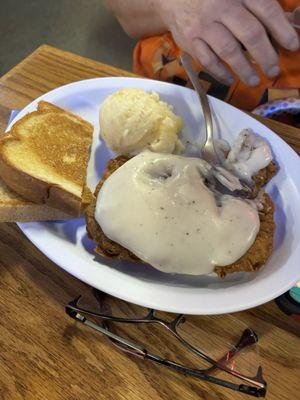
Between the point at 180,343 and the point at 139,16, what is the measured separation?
136cm

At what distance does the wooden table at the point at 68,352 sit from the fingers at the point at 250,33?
0.81 meters

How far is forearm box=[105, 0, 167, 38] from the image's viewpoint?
5.24ft

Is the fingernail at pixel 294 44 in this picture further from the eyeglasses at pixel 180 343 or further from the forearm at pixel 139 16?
the eyeglasses at pixel 180 343

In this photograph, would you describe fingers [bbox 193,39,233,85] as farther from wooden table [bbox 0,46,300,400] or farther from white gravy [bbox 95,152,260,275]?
wooden table [bbox 0,46,300,400]

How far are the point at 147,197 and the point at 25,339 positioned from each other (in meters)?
0.43

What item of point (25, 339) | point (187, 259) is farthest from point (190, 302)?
point (25, 339)

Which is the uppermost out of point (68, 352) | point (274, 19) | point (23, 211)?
point (274, 19)

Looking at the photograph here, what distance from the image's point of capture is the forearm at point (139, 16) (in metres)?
1.60

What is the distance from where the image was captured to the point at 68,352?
35.5 inches

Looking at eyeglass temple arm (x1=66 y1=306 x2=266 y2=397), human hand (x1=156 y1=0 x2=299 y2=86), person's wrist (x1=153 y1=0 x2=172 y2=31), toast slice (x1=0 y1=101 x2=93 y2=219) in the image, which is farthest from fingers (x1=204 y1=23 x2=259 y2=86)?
eyeglass temple arm (x1=66 y1=306 x2=266 y2=397)

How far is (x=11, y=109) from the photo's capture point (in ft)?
4.57

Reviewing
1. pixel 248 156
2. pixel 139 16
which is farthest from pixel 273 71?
pixel 139 16

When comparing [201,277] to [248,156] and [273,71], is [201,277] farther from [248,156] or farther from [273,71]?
[273,71]

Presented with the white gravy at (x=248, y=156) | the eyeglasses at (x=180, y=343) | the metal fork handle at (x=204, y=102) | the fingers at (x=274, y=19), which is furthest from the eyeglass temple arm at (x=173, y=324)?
the fingers at (x=274, y=19)
